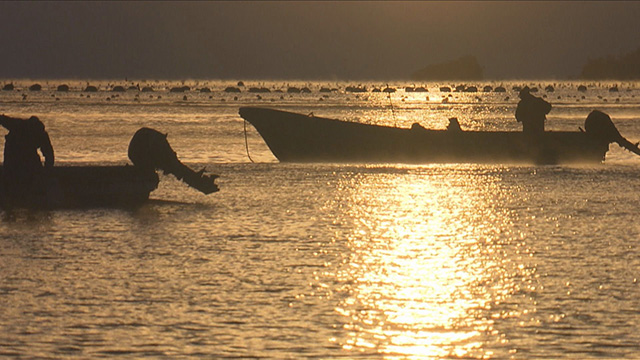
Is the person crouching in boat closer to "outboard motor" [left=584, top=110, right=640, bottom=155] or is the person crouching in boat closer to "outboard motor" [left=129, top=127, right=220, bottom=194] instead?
"outboard motor" [left=129, top=127, right=220, bottom=194]

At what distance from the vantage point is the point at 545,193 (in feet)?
115

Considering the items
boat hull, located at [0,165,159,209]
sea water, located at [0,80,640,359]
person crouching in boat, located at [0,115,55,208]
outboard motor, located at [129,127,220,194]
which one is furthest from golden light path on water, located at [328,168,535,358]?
person crouching in boat, located at [0,115,55,208]

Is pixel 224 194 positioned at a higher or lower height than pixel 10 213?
higher

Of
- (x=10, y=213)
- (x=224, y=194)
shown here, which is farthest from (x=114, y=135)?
(x=10, y=213)

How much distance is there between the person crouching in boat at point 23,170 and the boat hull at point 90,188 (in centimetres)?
3

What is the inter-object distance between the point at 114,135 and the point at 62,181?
4310 cm

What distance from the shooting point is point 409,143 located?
45969mm

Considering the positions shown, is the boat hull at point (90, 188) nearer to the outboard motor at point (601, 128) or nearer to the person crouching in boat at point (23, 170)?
the person crouching in boat at point (23, 170)

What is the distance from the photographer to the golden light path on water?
1495 cm

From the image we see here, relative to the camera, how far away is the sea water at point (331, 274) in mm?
14734

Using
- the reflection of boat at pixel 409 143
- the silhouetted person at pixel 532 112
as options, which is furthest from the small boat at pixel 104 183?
the silhouetted person at pixel 532 112

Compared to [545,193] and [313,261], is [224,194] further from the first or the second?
[313,261]

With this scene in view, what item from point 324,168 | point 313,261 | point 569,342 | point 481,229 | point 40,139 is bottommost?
point 569,342

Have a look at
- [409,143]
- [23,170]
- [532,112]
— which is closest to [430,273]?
[23,170]
